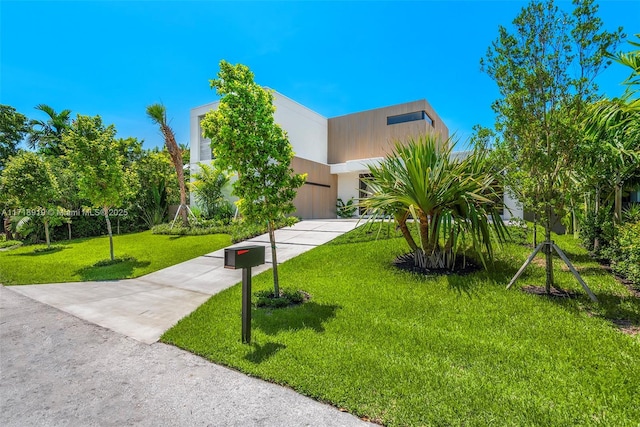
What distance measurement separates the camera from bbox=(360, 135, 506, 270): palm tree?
16.1 feet

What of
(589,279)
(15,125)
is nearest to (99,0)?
(589,279)

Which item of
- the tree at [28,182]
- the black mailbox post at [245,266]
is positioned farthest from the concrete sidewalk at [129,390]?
the tree at [28,182]

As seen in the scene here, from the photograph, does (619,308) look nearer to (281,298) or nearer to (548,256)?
(548,256)

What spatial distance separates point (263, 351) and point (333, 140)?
19.2 metres

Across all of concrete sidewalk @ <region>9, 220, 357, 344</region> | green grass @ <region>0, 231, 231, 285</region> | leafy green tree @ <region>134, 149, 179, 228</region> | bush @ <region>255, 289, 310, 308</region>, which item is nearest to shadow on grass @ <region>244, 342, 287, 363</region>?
Answer: bush @ <region>255, 289, 310, 308</region>

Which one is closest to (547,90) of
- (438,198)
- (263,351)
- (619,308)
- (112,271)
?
(438,198)

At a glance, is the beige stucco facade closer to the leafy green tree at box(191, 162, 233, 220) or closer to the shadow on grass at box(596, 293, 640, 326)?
the leafy green tree at box(191, 162, 233, 220)

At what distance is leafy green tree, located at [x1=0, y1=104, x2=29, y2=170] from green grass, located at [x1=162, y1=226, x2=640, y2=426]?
24591mm

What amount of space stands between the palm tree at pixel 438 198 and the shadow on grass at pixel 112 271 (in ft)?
21.5

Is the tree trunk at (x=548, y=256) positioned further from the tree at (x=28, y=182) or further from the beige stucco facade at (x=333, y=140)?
the tree at (x=28, y=182)

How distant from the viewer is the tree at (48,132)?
61.2 feet

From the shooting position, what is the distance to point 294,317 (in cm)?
388

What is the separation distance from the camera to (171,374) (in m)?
2.74

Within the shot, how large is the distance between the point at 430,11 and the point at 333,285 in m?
7.80
